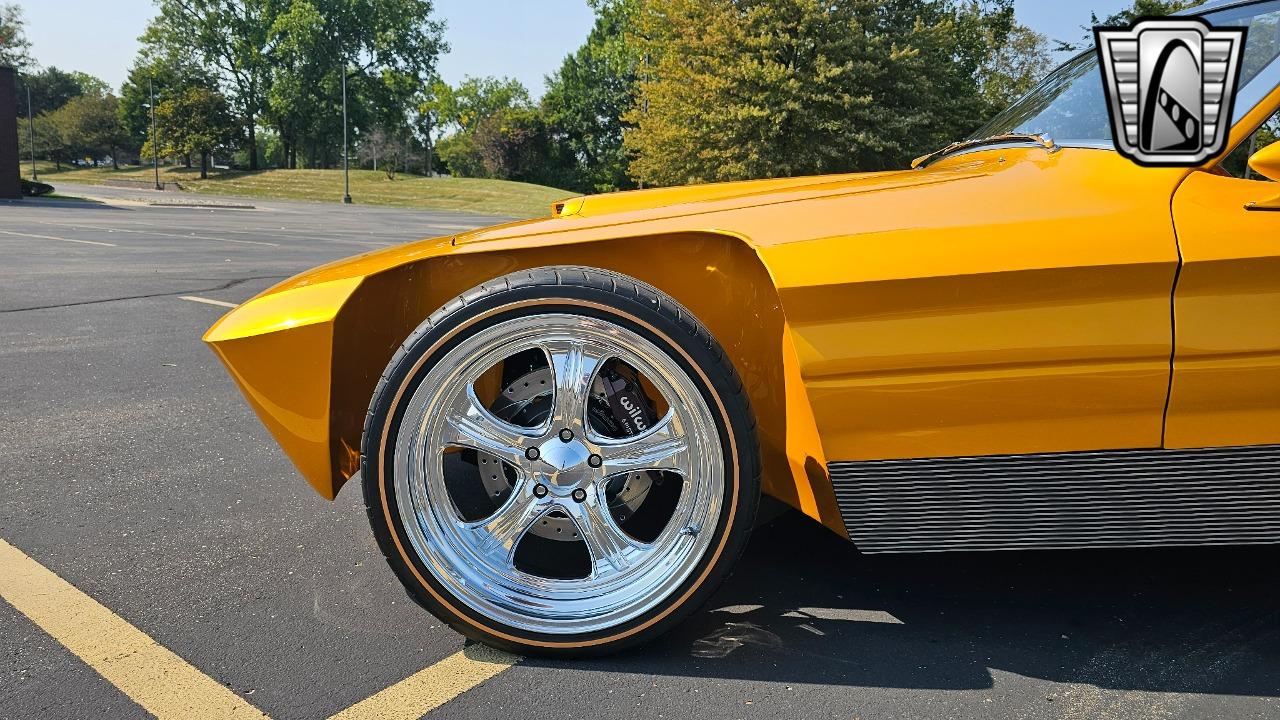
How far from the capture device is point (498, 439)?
2.04 metres

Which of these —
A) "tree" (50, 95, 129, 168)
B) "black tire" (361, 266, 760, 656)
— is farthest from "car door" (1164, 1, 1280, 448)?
"tree" (50, 95, 129, 168)

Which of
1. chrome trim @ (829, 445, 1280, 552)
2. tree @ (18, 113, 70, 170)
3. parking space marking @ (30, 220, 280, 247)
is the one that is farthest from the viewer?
tree @ (18, 113, 70, 170)

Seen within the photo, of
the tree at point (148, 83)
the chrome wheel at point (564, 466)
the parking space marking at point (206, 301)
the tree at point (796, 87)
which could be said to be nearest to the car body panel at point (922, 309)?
the chrome wheel at point (564, 466)

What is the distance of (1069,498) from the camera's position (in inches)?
74.2

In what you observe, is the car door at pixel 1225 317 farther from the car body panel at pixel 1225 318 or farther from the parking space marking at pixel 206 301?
the parking space marking at pixel 206 301

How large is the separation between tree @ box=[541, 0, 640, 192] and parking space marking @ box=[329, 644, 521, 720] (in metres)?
55.3

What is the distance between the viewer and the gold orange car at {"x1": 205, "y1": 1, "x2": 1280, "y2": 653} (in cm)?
178

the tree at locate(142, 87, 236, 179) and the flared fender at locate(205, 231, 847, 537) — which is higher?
the tree at locate(142, 87, 236, 179)

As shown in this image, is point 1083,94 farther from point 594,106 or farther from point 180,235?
point 594,106

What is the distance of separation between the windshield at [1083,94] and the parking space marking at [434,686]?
1823 millimetres

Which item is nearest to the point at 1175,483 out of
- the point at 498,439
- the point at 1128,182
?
the point at 1128,182

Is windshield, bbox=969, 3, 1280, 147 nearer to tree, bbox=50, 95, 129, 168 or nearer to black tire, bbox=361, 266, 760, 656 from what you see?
black tire, bbox=361, 266, 760, 656

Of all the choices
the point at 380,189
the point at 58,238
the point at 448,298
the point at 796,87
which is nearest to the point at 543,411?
the point at 448,298

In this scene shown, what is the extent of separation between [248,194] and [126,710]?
51330mm
